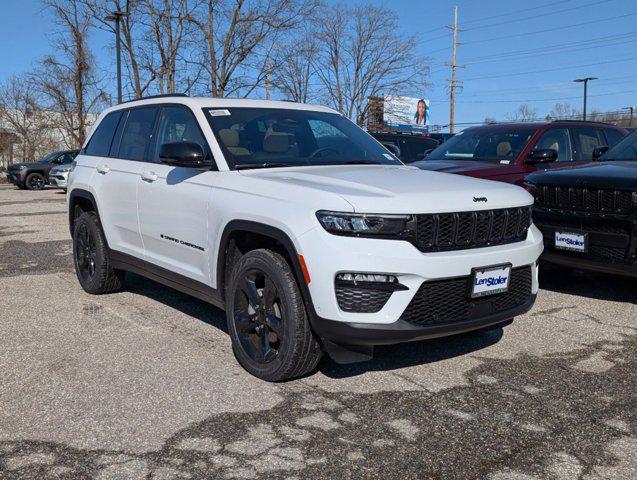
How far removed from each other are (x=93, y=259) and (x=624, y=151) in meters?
5.63

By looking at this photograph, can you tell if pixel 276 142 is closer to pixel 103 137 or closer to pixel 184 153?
pixel 184 153

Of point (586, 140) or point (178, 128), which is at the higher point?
point (178, 128)

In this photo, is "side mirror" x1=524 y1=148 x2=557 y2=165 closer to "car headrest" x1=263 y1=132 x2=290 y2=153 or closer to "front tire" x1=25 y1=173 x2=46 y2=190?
"car headrest" x1=263 y1=132 x2=290 y2=153

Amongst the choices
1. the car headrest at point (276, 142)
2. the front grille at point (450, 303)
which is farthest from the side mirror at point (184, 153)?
the front grille at point (450, 303)

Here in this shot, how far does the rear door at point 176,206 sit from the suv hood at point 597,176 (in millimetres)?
3432

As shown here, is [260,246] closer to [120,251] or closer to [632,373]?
[120,251]

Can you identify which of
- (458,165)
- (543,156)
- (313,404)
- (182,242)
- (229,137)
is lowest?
(313,404)

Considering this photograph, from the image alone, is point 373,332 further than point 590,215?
No

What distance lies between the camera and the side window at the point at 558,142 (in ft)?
27.7

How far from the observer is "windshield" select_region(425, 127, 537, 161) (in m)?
8.41

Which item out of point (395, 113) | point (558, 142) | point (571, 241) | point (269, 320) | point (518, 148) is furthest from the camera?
point (395, 113)


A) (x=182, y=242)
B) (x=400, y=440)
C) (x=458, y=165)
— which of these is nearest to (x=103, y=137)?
(x=182, y=242)

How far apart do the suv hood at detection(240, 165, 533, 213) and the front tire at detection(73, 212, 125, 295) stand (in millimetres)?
2385

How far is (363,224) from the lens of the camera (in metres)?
3.52
